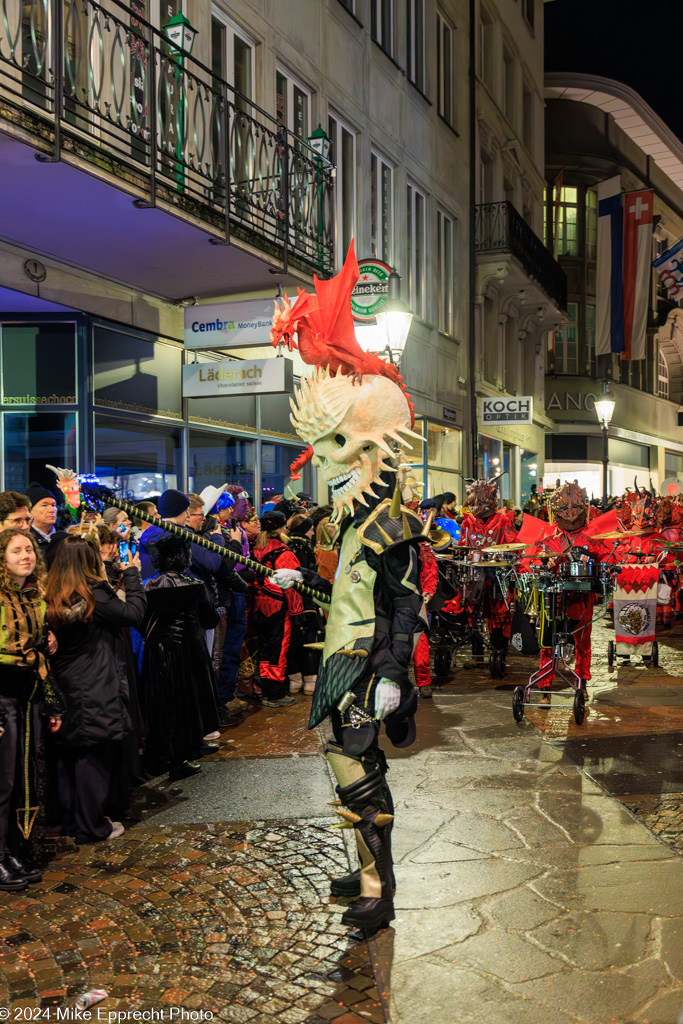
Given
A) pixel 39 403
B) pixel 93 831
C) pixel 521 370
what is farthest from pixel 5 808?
pixel 521 370

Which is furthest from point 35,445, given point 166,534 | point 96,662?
A: point 96,662

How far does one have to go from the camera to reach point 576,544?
8.66 m

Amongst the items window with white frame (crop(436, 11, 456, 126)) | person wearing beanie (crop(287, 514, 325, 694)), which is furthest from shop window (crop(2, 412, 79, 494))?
window with white frame (crop(436, 11, 456, 126))

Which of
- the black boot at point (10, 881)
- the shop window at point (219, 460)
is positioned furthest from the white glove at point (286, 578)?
the shop window at point (219, 460)

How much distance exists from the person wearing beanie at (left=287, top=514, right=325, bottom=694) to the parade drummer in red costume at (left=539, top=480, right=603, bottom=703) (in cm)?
220

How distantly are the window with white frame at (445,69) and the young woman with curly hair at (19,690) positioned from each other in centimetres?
2023

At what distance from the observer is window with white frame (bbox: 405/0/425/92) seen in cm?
2095

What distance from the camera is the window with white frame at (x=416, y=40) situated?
825 inches

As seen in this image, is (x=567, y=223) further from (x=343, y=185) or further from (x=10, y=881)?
(x=10, y=881)

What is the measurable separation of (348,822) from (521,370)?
2719cm

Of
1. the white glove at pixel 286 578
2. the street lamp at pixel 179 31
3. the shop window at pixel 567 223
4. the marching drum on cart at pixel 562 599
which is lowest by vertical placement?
the marching drum on cart at pixel 562 599

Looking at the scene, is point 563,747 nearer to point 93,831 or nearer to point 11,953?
point 93,831

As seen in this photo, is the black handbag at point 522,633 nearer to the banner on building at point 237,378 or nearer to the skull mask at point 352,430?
the banner on building at point 237,378

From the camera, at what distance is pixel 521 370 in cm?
3039
